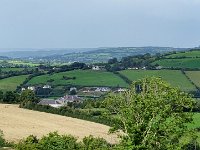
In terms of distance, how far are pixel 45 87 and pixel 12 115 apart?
54706 mm

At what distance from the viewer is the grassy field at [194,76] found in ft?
411

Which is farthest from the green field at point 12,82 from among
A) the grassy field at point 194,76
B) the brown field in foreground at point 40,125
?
the brown field in foreground at point 40,125

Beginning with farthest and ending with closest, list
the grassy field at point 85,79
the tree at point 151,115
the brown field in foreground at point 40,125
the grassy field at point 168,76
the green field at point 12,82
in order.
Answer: the grassy field at point 85,79
the green field at point 12,82
the grassy field at point 168,76
the brown field in foreground at point 40,125
the tree at point 151,115

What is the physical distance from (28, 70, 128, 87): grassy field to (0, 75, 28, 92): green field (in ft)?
10.6

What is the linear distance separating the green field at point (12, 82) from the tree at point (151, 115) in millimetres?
93770

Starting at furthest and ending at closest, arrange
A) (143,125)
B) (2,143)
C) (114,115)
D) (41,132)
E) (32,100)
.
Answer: (32,100)
(41,132)
(2,143)
(114,115)
(143,125)

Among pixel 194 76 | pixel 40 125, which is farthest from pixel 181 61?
pixel 40 125

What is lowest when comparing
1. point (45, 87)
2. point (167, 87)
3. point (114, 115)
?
point (45, 87)

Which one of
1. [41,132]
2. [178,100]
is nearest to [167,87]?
[178,100]

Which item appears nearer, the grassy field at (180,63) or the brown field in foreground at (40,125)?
the brown field in foreground at (40,125)

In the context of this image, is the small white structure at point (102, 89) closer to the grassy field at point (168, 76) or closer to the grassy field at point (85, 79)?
the grassy field at point (85, 79)

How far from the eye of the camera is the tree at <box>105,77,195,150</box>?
2623 centimetres

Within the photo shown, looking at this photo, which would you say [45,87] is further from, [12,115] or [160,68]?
[12,115]

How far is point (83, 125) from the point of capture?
221 ft
